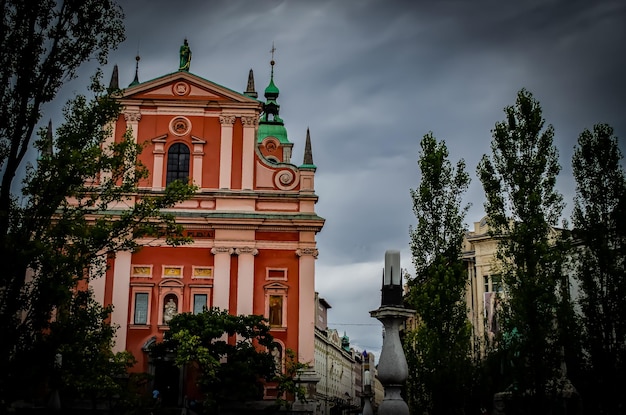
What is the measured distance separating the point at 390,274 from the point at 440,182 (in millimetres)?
14079

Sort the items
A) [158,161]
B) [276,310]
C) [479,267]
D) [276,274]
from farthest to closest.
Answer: [479,267]
[158,161]
[276,274]
[276,310]

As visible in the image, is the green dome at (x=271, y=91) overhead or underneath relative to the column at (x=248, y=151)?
overhead

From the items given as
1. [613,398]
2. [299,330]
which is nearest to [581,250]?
[613,398]

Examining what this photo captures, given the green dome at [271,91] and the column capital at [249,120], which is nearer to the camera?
the column capital at [249,120]

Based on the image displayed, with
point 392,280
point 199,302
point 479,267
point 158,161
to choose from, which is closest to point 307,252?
point 199,302

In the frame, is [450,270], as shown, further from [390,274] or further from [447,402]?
[390,274]

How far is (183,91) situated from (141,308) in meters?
9.90

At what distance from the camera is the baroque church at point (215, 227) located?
103 feet

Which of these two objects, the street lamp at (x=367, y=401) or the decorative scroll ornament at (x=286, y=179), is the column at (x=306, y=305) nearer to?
the street lamp at (x=367, y=401)

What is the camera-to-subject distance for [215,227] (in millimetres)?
32344

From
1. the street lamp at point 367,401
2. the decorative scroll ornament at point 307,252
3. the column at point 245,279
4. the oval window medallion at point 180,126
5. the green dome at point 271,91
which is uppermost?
the green dome at point 271,91

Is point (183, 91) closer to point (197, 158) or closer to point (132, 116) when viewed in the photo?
point (132, 116)

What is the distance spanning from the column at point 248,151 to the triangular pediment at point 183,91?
852 mm

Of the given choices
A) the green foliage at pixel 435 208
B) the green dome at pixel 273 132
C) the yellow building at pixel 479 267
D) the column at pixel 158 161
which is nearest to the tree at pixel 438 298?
the green foliage at pixel 435 208
